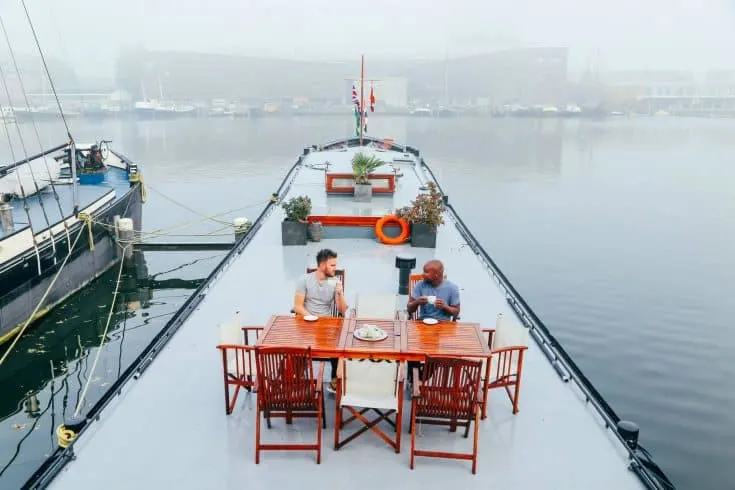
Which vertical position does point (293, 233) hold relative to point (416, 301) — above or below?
below

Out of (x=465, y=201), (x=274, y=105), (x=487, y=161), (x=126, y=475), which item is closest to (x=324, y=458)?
(x=126, y=475)

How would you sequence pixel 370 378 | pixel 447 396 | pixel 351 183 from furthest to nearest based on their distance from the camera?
pixel 351 183 < pixel 370 378 < pixel 447 396

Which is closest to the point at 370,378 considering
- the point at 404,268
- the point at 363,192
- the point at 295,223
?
the point at 404,268

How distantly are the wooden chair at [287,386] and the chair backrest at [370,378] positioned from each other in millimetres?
280

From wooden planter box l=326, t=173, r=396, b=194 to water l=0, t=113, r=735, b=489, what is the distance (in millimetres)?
5878

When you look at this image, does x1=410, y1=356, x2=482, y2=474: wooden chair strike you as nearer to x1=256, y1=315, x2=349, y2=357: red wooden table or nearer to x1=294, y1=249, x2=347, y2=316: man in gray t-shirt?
x1=256, y1=315, x2=349, y2=357: red wooden table

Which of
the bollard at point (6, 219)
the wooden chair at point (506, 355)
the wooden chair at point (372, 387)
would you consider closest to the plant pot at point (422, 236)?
the wooden chair at point (506, 355)

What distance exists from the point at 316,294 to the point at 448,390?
7.04 ft

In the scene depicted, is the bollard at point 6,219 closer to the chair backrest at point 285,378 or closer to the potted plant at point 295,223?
the potted plant at point 295,223

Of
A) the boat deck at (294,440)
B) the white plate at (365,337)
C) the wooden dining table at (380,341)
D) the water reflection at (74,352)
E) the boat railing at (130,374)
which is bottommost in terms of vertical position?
the water reflection at (74,352)

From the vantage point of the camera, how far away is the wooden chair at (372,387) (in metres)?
5.09

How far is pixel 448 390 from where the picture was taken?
4996mm

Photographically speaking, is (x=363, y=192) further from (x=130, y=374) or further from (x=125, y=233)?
(x=130, y=374)

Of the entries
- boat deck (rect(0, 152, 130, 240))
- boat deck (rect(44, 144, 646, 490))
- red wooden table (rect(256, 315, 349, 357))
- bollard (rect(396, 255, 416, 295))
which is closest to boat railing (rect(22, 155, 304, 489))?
boat deck (rect(44, 144, 646, 490))
